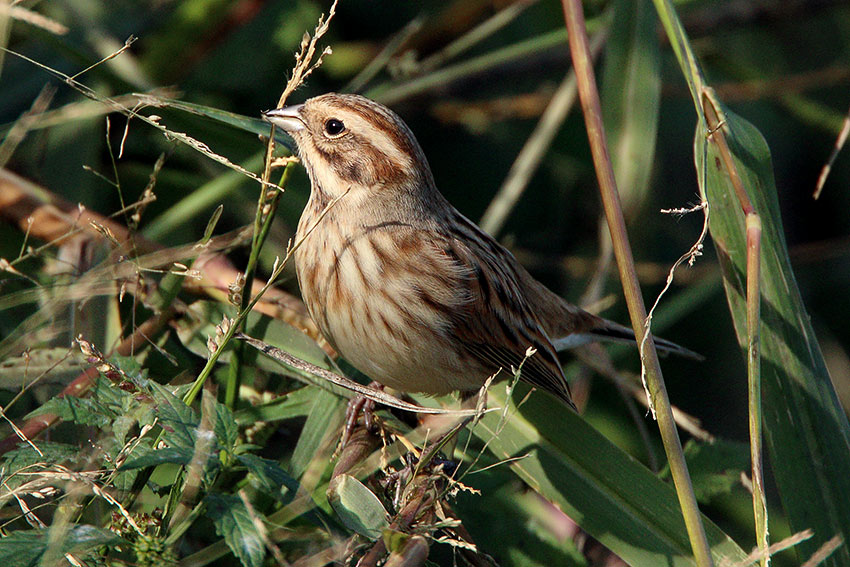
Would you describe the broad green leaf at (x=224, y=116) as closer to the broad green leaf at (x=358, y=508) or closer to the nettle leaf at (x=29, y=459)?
the nettle leaf at (x=29, y=459)

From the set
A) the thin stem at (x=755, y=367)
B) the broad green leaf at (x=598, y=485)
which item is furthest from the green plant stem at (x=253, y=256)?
the thin stem at (x=755, y=367)

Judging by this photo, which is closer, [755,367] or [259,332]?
[755,367]

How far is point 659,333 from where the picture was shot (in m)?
3.88

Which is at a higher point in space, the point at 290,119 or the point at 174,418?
the point at 290,119

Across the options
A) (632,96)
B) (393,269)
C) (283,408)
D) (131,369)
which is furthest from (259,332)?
(632,96)

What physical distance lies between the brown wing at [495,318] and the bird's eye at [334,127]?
41cm

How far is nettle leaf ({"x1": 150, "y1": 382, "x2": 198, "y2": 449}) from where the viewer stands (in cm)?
148

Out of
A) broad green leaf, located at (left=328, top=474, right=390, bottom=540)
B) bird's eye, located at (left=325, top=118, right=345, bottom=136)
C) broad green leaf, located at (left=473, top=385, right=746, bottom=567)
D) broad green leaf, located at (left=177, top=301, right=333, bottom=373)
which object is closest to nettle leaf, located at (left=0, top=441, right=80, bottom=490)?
broad green leaf, located at (left=328, top=474, right=390, bottom=540)

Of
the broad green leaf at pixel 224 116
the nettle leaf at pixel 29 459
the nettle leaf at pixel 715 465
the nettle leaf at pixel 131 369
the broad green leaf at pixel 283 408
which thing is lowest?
the nettle leaf at pixel 715 465

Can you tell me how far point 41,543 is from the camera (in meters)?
1.36

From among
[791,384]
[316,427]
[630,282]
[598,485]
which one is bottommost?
[598,485]

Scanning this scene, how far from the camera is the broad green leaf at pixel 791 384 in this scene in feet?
6.41

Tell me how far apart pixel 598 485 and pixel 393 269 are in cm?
71

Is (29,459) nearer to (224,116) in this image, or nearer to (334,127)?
(224,116)
